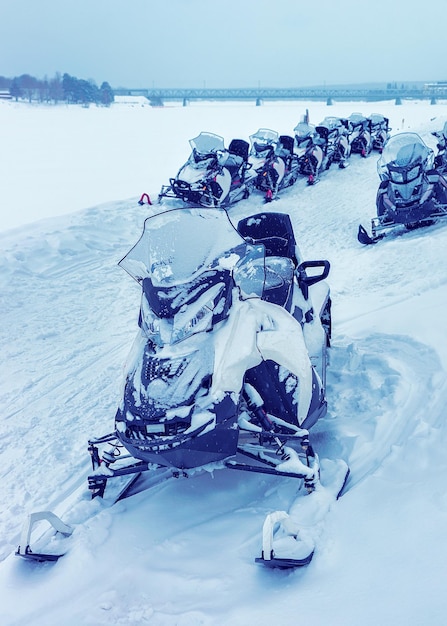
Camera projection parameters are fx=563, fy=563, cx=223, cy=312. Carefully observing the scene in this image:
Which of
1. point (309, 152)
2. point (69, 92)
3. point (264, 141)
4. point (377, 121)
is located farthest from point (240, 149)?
point (69, 92)

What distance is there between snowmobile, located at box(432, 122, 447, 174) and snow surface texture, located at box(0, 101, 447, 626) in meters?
3.90

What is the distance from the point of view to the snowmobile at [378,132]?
1625 centimetres

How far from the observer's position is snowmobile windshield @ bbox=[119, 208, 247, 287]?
2953mm

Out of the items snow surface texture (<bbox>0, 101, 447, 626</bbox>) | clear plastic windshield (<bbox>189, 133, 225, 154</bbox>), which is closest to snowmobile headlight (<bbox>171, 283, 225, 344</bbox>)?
snow surface texture (<bbox>0, 101, 447, 626</bbox>)

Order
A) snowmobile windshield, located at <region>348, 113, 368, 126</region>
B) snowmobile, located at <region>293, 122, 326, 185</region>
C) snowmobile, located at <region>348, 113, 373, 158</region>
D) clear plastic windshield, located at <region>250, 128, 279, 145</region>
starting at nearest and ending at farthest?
clear plastic windshield, located at <region>250, 128, 279, 145</region> < snowmobile, located at <region>293, 122, 326, 185</region> < snowmobile, located at <region>348, 113, 373, 158</region> < snowmobile windshield, located at <region>348, 113, 368, 126</region>

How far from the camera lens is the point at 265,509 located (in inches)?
114

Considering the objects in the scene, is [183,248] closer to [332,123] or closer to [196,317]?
[196,317]

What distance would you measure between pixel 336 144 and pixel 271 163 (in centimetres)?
348

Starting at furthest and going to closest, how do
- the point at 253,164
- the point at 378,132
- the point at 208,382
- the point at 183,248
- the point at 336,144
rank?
the point at 378,132, the point at 336,144, the point at 253,164, the point at 183,248, the point at 208,382

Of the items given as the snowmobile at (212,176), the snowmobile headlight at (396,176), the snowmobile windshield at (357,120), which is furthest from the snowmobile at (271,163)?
the snowmobile windshield at (357,120)

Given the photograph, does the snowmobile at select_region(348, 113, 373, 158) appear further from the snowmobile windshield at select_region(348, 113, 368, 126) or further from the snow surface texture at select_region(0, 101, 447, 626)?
the snow surface texture at select_region(0, 101, 447, 626)

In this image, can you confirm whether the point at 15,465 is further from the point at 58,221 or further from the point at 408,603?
the point at 58,221

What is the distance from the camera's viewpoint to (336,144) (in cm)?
1369

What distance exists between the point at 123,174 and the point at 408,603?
14.2 m
